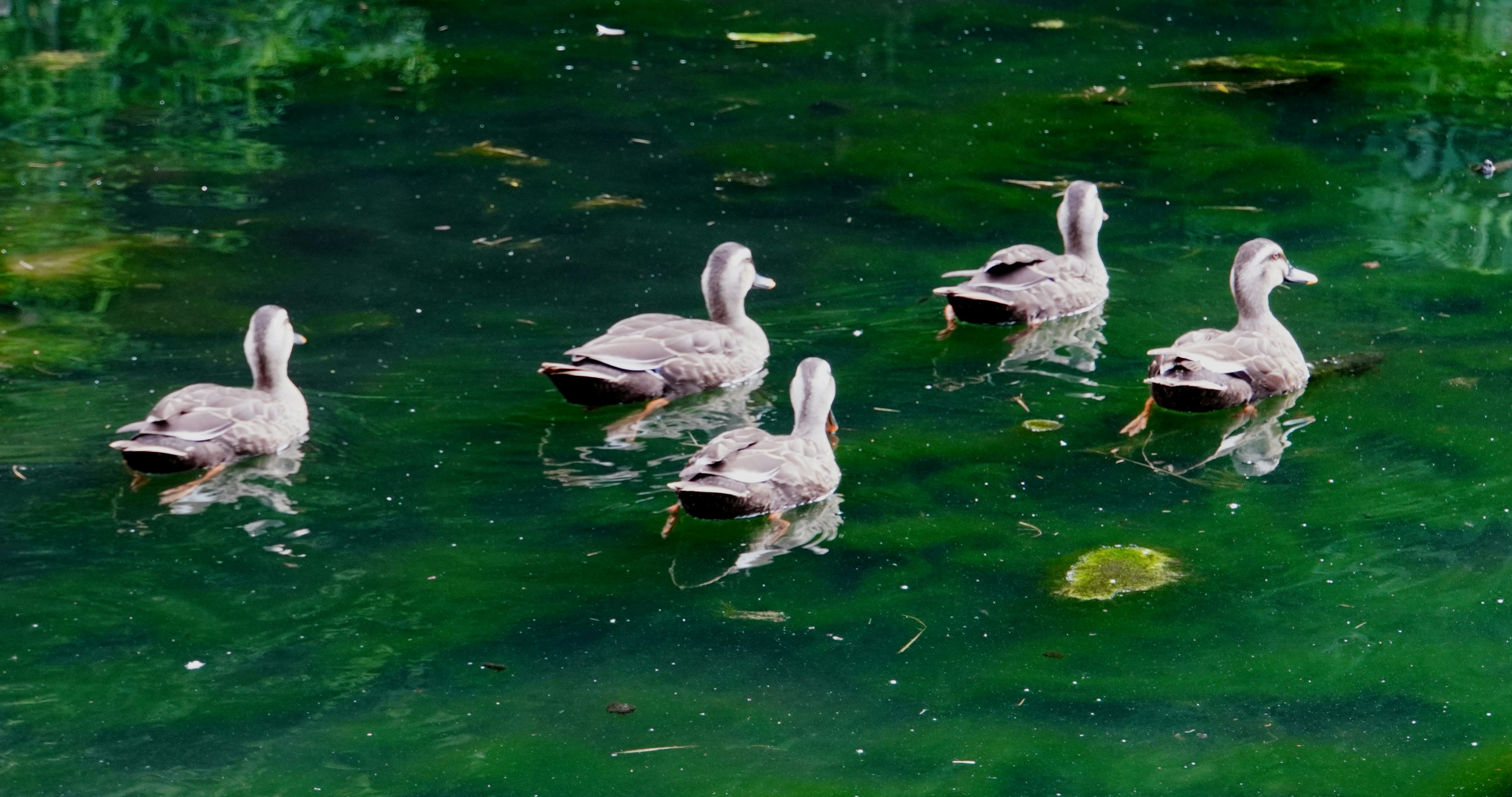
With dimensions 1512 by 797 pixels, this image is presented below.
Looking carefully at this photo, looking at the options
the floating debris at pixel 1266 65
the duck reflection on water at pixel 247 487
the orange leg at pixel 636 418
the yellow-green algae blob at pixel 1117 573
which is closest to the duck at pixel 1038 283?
the orange leg at pixel 636 418

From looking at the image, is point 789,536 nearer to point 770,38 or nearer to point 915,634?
point 915,634

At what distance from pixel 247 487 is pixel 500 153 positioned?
17.4ft

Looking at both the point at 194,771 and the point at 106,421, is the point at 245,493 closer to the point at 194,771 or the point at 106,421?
the point at 106,421

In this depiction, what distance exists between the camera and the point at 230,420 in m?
8.47

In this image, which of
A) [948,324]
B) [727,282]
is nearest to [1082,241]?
[948,324]

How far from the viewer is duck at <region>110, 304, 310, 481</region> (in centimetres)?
828

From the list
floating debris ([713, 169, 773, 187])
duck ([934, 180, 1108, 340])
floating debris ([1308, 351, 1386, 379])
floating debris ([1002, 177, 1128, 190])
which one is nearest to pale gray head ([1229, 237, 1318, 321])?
floating debris ([1308, 351, 1386, 379])

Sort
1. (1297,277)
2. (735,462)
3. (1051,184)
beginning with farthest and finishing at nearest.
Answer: (1051,184)
(1297,277)
(735,462)

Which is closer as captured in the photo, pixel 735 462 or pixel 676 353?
pixel 735 462

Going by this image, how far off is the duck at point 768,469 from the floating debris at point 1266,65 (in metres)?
7.77

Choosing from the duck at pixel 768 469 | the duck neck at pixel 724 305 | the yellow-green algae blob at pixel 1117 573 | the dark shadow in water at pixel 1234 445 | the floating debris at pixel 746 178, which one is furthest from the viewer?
the floating debris at pixel 746 178

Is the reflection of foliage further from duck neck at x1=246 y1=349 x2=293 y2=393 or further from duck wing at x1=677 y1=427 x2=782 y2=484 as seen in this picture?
duck wing at x1=677 y1=427 x2=782 y2=484

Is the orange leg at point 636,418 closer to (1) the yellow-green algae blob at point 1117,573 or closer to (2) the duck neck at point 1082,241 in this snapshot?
(1) the yellow-green algae blob at point 1117,573

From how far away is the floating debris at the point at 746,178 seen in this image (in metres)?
12.7
